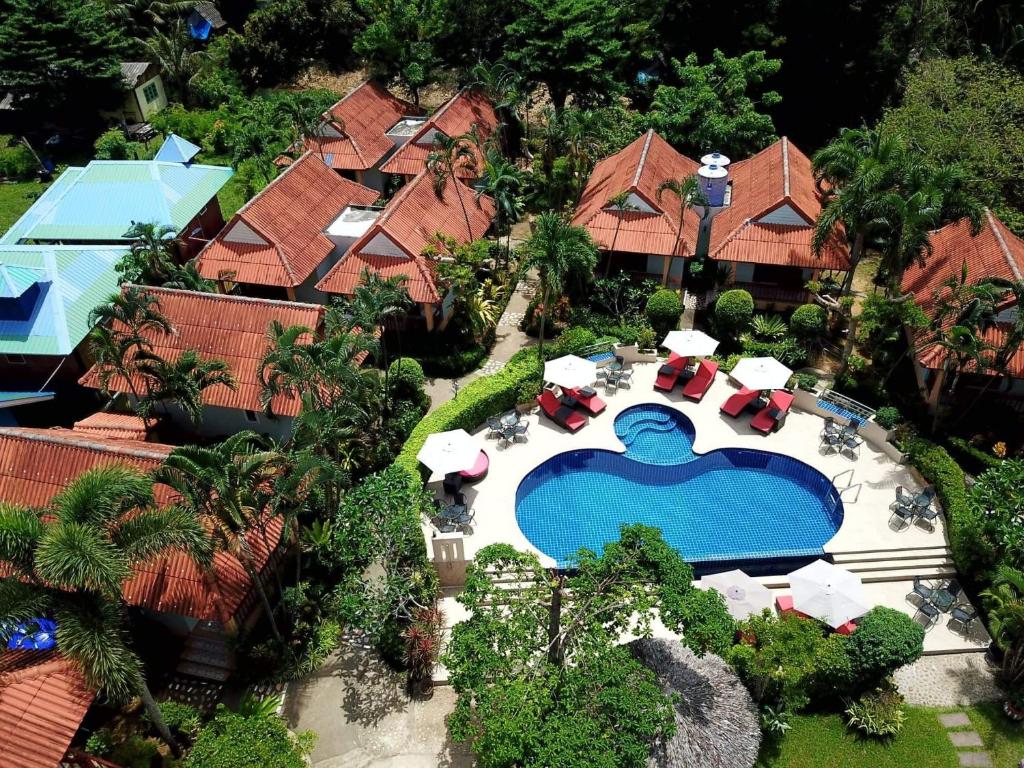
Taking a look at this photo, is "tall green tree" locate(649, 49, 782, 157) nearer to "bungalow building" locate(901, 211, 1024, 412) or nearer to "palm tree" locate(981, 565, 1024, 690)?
"bungalow building" locate(901, 211, 1024, 412)

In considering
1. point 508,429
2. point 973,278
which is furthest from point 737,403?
point 973,278

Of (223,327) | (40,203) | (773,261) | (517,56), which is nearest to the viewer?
(223,327)

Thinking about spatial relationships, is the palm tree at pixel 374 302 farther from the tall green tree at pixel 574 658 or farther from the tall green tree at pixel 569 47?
the tall green tree at pixel 569 47

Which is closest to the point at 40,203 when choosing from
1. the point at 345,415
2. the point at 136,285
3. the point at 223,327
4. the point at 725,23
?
the point at 136,285

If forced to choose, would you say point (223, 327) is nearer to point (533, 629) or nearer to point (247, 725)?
point (247, 725)

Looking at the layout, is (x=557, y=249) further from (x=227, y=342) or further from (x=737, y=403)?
(x=227, y=342)
